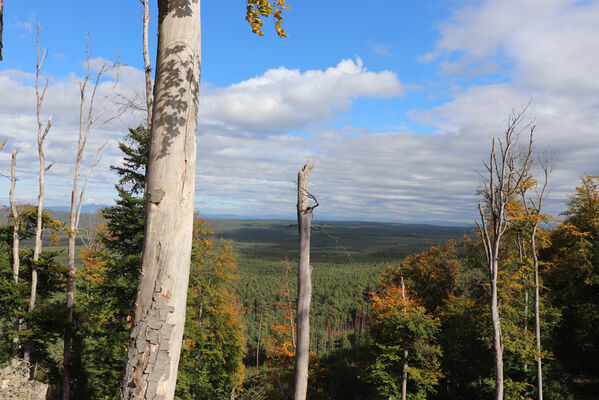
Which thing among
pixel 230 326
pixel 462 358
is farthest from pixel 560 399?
pixel 230 326

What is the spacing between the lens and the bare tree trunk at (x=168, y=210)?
2.27 metres

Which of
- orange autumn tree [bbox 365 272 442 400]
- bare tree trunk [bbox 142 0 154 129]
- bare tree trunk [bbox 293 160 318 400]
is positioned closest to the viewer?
bare tree trunk [bbox 293 160 318 400]

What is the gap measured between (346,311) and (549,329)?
179 ft

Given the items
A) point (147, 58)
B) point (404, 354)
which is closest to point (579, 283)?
point (404, 354)

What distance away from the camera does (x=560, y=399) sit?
674 inches

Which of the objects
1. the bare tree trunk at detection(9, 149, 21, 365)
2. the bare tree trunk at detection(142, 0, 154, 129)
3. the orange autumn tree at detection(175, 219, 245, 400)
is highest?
the bare tree trunk at detection(142, 0, 154, 129)

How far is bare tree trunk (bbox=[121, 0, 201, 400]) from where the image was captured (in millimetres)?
2266

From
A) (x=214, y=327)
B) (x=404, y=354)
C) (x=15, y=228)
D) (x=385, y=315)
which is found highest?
(x=15, y=228)

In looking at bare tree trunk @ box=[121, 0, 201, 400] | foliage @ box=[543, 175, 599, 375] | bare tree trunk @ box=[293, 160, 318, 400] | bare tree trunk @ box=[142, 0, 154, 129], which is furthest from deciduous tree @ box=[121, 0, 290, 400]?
foliage @ box=[543, 175, 599, 375]

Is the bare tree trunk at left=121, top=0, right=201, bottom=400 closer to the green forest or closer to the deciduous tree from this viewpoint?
the deciduous tree

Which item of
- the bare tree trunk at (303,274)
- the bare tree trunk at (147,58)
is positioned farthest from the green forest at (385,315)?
the bare tree trunk at (303,274)

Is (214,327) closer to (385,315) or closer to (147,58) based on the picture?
(385,315)

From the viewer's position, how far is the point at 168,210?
2404mm

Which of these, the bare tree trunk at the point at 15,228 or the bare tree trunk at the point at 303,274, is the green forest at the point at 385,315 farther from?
the bare tree trunk at the point at 303,274
